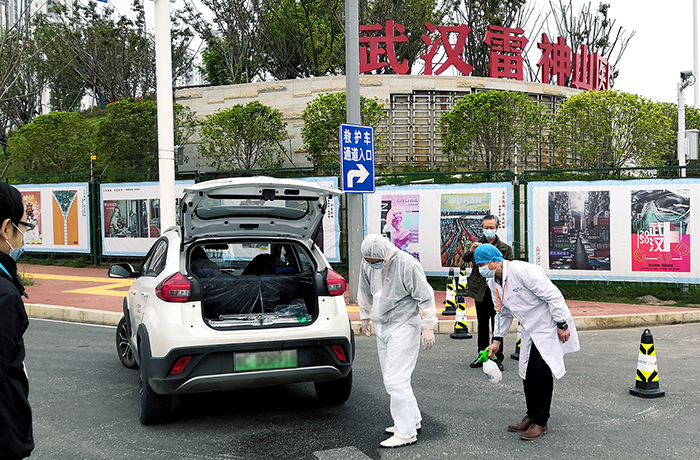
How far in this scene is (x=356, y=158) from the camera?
10.4m

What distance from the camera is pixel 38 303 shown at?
36.6 ft

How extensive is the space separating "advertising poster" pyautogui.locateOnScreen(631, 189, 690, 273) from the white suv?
7491 mm

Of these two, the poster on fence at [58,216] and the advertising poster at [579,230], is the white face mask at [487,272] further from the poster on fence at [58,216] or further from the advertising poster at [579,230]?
the poster on fence at [58,216]

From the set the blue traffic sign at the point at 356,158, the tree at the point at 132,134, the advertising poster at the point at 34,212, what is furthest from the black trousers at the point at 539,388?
the tree at the point at 132,134

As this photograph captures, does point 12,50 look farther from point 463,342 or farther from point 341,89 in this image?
point 463,342

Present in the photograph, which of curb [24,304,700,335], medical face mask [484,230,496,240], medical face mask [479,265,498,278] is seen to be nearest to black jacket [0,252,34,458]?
medical face mask [479,265,498,278]

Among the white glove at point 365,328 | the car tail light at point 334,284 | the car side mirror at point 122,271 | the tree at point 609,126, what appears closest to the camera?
the white glove at point 365,328

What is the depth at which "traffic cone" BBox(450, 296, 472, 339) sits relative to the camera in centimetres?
869

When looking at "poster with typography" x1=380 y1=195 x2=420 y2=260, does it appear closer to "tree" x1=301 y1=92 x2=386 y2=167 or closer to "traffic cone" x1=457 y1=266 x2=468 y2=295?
"traffic cone" x1=457 y1=266 x2=468 y2=295

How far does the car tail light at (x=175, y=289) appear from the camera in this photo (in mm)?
4773

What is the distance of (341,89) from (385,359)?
682 inches

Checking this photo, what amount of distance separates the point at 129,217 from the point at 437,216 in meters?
8.34

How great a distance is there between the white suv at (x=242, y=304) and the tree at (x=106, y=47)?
26.2 meters

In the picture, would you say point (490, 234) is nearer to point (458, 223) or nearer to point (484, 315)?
point (484, 315)
